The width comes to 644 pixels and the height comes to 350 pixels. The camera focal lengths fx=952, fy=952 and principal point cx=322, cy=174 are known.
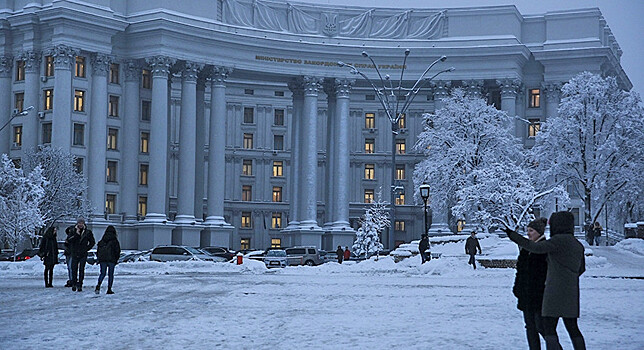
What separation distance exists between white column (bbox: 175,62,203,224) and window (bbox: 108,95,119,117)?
16.9ft

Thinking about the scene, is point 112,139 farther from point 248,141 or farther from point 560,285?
point 560,285

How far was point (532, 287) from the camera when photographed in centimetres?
1038

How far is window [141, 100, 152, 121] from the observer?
7656 centimetres

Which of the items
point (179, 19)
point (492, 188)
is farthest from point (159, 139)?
point (492, 188)

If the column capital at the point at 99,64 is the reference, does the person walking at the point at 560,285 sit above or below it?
below

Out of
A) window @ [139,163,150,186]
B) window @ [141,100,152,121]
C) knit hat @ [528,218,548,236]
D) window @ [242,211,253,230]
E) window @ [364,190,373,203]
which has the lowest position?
knit hat @ [528,218,548,236]

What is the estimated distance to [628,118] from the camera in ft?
206

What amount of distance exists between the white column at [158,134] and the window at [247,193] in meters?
23.0

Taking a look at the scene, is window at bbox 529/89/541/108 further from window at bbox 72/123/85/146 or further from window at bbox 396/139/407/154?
window at bbox 72/123/85/146

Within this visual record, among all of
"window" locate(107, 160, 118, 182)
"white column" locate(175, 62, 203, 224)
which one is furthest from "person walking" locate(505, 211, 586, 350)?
"window" locate(107, 160, 118, 182)

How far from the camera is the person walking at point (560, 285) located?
9766 millimetres

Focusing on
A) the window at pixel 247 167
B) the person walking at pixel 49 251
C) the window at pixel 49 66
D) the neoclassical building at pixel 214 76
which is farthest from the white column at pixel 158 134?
the person walking at pixel 49 251

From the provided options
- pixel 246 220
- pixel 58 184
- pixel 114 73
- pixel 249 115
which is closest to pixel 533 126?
pixel 249 115

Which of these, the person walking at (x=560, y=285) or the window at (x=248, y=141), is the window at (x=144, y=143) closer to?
the window at (x=248, y=141)
